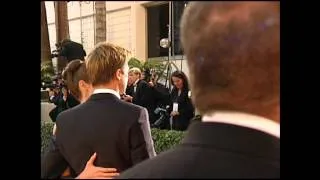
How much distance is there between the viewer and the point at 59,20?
4.50 feet

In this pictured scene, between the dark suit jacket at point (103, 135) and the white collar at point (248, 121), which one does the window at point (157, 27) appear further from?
the white collar at point (248, 121)

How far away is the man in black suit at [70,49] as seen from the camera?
4.64 ft

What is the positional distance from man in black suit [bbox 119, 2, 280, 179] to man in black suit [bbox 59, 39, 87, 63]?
84 centimetres

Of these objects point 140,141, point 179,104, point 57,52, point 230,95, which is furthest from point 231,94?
point 179,104

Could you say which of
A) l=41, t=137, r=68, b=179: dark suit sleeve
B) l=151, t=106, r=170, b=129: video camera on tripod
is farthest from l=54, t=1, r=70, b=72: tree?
l=151, t=106, r=170, b=129: video camera on tripod

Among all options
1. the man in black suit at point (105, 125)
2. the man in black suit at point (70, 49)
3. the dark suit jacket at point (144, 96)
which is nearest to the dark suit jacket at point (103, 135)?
the man in black suit at point (105, 125)

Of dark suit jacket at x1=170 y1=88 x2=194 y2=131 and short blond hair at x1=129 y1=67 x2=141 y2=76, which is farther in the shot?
short blond hair at x1=129 y1=67 x2=141 y2=76

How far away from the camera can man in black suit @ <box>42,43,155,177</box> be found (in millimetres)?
1339

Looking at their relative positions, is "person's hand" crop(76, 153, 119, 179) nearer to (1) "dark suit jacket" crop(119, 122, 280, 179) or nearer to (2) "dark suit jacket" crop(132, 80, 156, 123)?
(2) "dark suit jacket" crop(132, 80, 156, 123)

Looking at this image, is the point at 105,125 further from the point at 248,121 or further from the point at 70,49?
the point at 248,121

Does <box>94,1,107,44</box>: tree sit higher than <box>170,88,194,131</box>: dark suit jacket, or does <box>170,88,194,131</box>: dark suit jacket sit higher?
<box>94,1,107,44</box>: tree

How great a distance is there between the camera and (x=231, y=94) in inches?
23.7

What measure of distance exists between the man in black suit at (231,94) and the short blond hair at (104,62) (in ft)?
2.58
